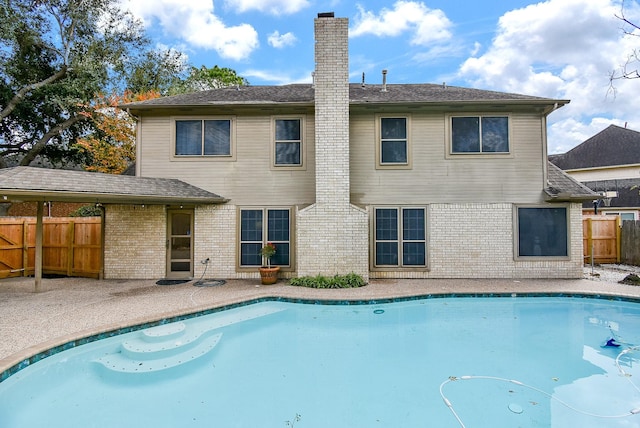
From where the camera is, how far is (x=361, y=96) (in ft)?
33.0

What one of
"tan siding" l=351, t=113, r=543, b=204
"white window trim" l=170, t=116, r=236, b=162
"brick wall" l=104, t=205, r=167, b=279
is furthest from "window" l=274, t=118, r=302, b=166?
"brick wall" l=104, t=205, r=167, b=279

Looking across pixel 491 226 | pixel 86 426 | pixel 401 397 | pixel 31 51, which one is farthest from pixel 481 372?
pixel 31 51

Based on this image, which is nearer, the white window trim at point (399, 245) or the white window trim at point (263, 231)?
the white window trim at point (399, 245)

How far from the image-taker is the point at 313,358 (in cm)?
505

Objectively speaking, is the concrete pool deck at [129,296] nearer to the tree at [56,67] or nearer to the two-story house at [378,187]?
the two-story house at [378,187]

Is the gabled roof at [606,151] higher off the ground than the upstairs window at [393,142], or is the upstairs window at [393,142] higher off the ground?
the gabled roof at [606,151]

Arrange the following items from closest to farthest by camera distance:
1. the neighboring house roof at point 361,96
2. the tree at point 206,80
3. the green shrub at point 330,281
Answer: the green shrub at point 330,281
the neighboring house roof at point 361,96
the tree at point 206,80

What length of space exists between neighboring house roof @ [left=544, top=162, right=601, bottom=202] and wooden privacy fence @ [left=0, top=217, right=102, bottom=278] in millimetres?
13125

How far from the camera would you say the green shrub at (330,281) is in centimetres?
836

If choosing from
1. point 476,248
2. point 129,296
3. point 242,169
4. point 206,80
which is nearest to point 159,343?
point 129,296

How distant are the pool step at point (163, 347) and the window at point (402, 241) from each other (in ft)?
16.2

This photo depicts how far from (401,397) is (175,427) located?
8.54ft

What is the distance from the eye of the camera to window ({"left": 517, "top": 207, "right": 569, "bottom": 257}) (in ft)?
30.2

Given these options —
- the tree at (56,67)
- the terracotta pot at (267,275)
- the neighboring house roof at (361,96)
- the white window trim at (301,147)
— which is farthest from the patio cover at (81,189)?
the tree at (56,67)
